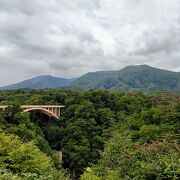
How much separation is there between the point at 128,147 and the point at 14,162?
8.08 m

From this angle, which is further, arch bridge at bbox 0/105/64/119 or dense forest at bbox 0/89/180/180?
arch bridge at bbox 0/105/64/119

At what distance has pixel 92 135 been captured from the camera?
1853 inches

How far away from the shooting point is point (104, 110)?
50.4 m

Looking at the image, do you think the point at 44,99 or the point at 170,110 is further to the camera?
the point at 44,99

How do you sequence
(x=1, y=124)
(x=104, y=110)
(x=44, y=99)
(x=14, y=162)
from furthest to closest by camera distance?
(x=44, y=99), (x=104, y=110), (x=1, y=124), (x=14, y=162)

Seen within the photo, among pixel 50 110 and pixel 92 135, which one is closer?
pixel 92 135

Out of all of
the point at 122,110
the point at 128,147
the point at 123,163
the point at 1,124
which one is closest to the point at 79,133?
the point at 122,110

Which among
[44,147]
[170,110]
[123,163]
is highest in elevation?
[170,110]

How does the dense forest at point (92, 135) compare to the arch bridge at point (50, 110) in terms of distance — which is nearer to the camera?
the dense forest at point (92, 135)

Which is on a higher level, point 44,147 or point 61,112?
point 61,112

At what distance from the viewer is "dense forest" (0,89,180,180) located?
683 inches

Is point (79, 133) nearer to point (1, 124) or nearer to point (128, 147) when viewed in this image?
point (1, 124)

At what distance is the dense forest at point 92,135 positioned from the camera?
1734 centimetres

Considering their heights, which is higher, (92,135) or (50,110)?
(50,110)
